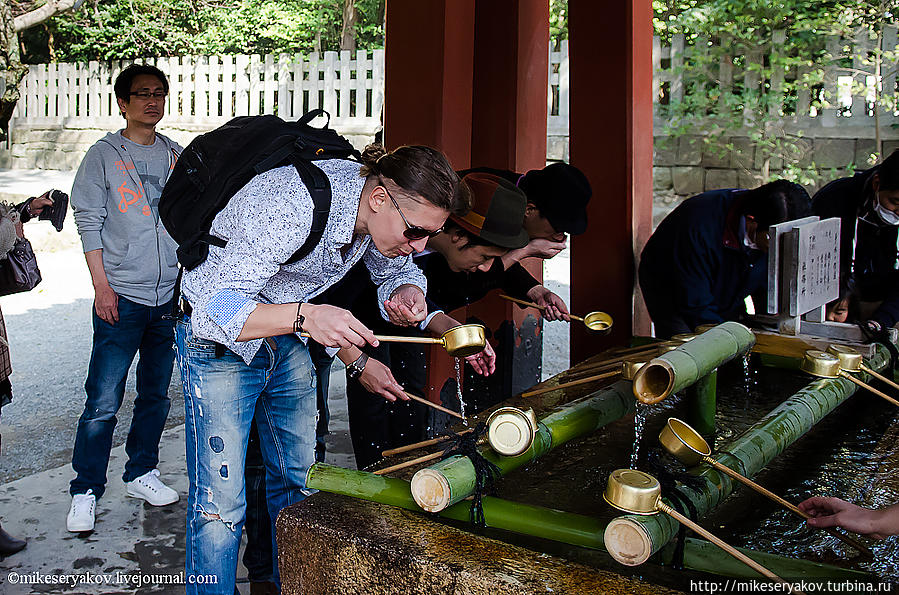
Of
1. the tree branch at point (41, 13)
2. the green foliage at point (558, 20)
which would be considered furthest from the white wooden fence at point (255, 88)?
the tree branch at point (41, 13)

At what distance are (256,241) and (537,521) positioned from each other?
33.0 inches

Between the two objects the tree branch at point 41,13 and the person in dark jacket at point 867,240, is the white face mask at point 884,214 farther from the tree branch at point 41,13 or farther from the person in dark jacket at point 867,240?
the tree branch at point 41,13

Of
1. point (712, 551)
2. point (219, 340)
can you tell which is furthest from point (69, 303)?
point (712, 551)

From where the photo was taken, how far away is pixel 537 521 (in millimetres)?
1468

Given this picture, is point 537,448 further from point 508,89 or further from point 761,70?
point 761,70

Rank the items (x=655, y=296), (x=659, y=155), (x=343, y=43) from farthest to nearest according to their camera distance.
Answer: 1. (x=343, y=43)
2. (x=659, y=155)
3. (x=655, y=296)

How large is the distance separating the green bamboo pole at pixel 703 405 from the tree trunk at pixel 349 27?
39.3ft

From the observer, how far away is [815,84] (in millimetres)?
8664

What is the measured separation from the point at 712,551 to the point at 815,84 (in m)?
8.44

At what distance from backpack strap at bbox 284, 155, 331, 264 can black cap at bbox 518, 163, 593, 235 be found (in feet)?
3.07

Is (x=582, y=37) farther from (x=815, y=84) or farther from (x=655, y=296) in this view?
(x=815, y=84)

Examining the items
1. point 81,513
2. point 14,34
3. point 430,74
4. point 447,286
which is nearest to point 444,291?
point 447,286

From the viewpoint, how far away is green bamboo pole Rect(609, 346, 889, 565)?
1.30 m

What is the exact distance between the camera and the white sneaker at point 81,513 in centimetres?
293
